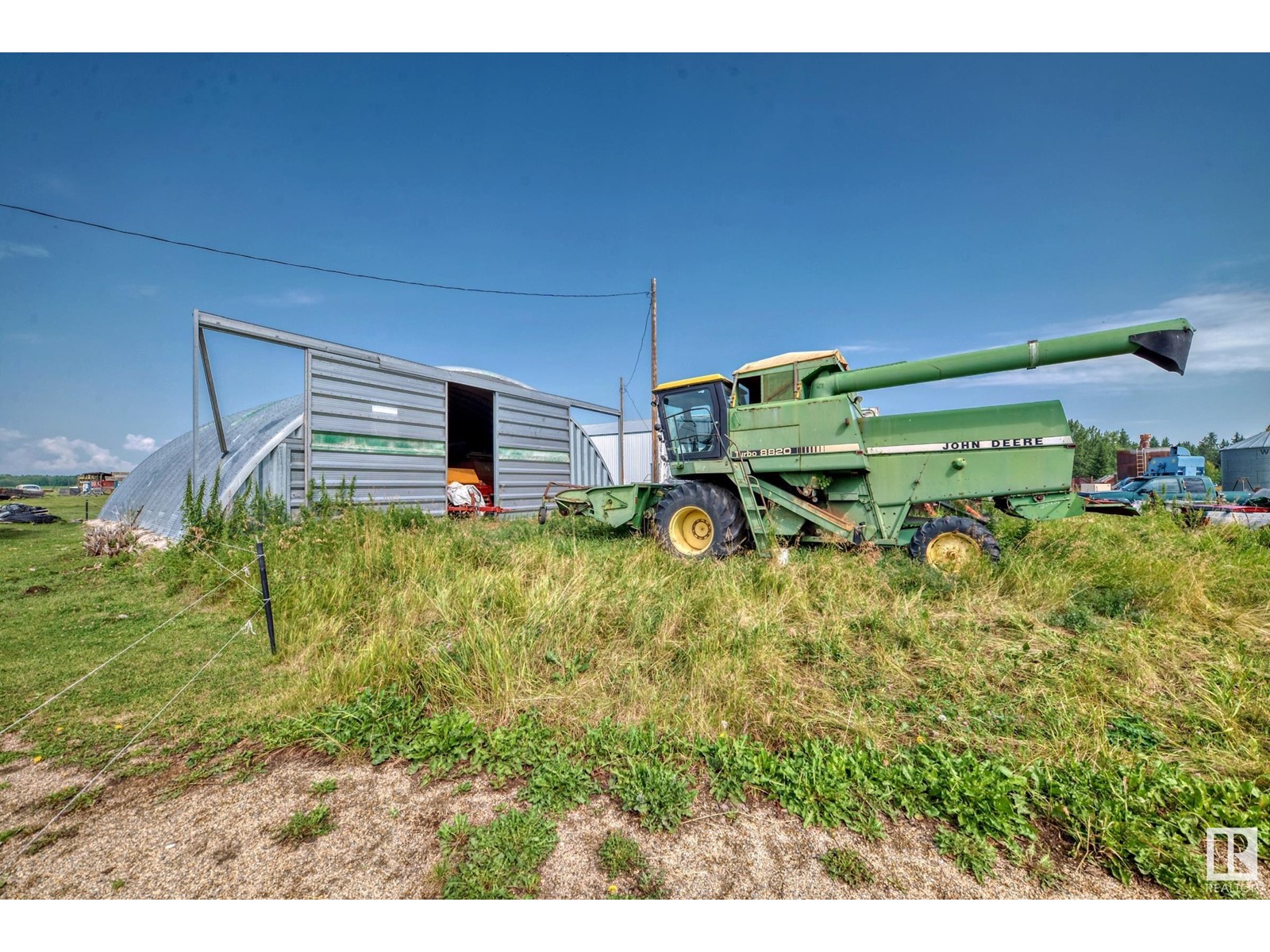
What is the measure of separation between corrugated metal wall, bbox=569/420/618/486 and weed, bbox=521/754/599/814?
12.3 metres

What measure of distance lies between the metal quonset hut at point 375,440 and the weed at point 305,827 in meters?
7.15

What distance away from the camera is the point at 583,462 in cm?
1579

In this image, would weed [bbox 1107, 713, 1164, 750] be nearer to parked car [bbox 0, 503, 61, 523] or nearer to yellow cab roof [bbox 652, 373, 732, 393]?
yellow cab roof [bbox 652, 373, 732, 393]

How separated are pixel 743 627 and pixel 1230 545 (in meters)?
6.81

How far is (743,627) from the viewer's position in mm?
3945

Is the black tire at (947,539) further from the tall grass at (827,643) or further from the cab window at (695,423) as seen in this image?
the cab window at (695,423)

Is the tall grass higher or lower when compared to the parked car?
lower

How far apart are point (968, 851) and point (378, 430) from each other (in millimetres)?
10706

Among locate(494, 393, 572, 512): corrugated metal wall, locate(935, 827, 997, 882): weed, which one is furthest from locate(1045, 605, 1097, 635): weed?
locate(494, 393, 572, 512): corrugated metal wall

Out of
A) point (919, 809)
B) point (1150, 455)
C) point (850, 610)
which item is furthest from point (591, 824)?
point (1150, 455)

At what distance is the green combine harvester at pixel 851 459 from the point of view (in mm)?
5992

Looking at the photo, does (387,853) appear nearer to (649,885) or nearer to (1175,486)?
(649,885)

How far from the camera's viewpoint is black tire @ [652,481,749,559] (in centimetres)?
732

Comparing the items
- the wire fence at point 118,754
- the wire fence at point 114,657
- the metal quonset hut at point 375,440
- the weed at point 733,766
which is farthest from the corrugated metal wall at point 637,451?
the weed at point 733,766
